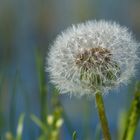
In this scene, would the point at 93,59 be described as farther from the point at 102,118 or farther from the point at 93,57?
the point at 102,118

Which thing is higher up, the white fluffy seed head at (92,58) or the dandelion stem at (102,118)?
Result: the white fluffy seed head at (92,58)

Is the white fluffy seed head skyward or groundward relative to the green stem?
skyward

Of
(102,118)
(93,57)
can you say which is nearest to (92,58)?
(93,57)

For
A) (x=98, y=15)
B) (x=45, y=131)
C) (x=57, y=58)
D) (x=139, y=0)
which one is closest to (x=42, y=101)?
(x=45, y=131)

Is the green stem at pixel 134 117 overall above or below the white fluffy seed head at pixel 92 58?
below

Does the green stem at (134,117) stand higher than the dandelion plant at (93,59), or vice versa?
the dandelion plant at (93,59)

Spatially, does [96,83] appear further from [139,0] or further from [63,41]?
[139,0]

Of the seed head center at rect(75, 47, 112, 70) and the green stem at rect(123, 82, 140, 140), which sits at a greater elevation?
the seed head center at rect(75, 47, 112, 70)

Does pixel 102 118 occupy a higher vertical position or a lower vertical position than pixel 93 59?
lower
